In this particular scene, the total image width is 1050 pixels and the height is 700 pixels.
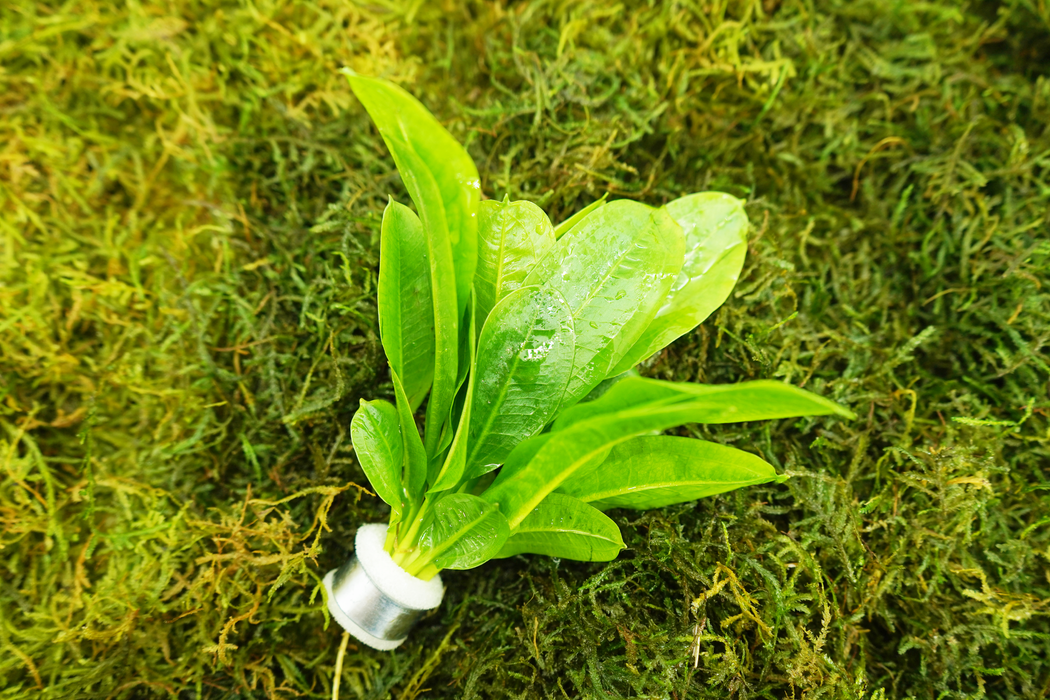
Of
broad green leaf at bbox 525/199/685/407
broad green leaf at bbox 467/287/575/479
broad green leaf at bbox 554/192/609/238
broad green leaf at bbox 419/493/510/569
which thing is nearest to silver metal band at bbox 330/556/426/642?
broad green leaf at bbox 419/493/510/569

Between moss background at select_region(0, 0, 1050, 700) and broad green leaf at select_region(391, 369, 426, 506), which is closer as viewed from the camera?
broad green leaf at select_region(391, 369, 426, 506)

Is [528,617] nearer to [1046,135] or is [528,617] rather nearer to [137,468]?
[137,468]

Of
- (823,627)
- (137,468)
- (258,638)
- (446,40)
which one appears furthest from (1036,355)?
(137,468)

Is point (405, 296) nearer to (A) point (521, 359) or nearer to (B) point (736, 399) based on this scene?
(A) point (521, 359)

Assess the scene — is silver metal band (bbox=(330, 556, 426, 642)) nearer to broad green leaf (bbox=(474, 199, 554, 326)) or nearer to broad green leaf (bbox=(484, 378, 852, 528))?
broad green leaf (bbox=(484, 378, 852, 528))

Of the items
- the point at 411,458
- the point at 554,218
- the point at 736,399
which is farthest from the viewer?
the point at 554,218

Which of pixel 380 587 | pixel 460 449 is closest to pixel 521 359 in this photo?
pixel 460 449

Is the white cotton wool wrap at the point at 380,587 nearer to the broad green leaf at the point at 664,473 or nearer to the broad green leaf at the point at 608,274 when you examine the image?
the broad green leaf at the point at 664,473
